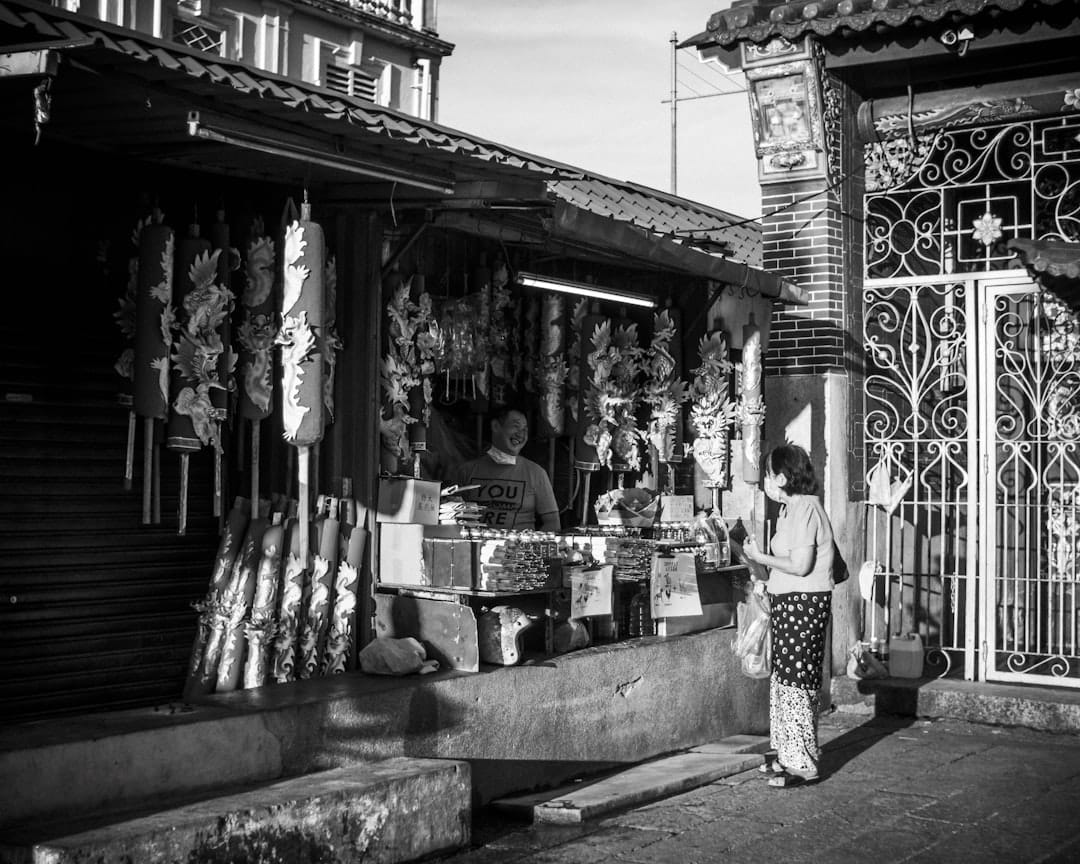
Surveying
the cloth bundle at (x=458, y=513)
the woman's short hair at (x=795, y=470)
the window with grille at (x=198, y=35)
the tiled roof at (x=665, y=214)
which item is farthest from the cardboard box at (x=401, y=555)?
the window with grille at (x=198, y=35)

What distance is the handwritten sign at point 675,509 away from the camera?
378 inches

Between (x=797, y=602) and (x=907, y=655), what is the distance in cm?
324

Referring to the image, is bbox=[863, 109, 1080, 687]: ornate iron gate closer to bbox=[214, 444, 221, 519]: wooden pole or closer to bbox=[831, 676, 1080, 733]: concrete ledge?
bbox=[831, 676, 1080, 733]: concrete ledge

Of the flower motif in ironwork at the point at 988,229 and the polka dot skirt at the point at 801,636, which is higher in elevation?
the flower motif in ironwork at the point at 988,229

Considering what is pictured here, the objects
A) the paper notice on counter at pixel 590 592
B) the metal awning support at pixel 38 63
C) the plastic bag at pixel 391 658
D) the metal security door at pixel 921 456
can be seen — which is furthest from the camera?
the metal security door at pixel 921 456

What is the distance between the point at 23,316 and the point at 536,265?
3.78m

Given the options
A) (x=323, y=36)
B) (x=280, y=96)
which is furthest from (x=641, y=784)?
(x=323, y=36)

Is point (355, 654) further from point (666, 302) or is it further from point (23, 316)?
point (666, 302)

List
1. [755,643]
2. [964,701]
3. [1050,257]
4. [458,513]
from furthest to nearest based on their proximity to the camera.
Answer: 1. [964,701]
2. [1050,257]
3. [755,643]
4. [458,513]

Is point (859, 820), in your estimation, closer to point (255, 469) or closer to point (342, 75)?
point (255, 469)

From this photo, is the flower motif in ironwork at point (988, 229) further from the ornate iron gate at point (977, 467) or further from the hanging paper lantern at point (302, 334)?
the hanging paper lantern at point (302, 334)

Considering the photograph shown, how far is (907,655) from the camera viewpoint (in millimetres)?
10508

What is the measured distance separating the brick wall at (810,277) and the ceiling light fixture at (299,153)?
4767mm

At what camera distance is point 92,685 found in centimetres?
619
